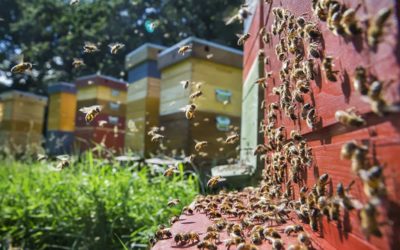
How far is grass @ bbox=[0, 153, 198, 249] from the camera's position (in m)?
4.10

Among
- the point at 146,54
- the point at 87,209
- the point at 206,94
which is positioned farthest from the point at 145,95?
the point at 87,209

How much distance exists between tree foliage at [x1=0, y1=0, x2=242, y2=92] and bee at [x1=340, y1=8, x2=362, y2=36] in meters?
17.2

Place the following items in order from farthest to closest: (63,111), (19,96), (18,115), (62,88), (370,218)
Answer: (18,115)
(19,96)
(63,111)
(62,88)
(370,218)

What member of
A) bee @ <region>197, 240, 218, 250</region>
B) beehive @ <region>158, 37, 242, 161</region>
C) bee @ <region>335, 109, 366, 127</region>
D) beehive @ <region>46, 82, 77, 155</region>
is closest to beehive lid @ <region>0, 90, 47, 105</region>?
beehive @ <region>46, 82, 77, 155</region>

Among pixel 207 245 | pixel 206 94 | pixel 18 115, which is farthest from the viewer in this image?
pixel 18 115

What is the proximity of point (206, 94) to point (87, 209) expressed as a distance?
242cm

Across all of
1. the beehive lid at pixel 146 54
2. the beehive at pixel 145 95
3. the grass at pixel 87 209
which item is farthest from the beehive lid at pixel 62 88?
the grass at pixel 87 209

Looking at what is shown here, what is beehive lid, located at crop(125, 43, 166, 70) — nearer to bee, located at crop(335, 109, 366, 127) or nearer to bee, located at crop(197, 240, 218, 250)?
bee, located at crop(197, 240, 218, 250)

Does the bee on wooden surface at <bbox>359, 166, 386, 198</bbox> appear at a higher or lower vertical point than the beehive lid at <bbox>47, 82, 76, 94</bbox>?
lower

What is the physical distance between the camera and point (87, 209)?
439 centimetres

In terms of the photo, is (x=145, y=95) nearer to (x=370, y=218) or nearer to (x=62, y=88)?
(x=62, y=88)

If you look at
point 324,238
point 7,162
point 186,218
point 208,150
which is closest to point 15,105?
point 7,162

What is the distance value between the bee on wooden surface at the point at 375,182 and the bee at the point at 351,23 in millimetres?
374

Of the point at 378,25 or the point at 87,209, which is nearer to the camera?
the point at 378,25
